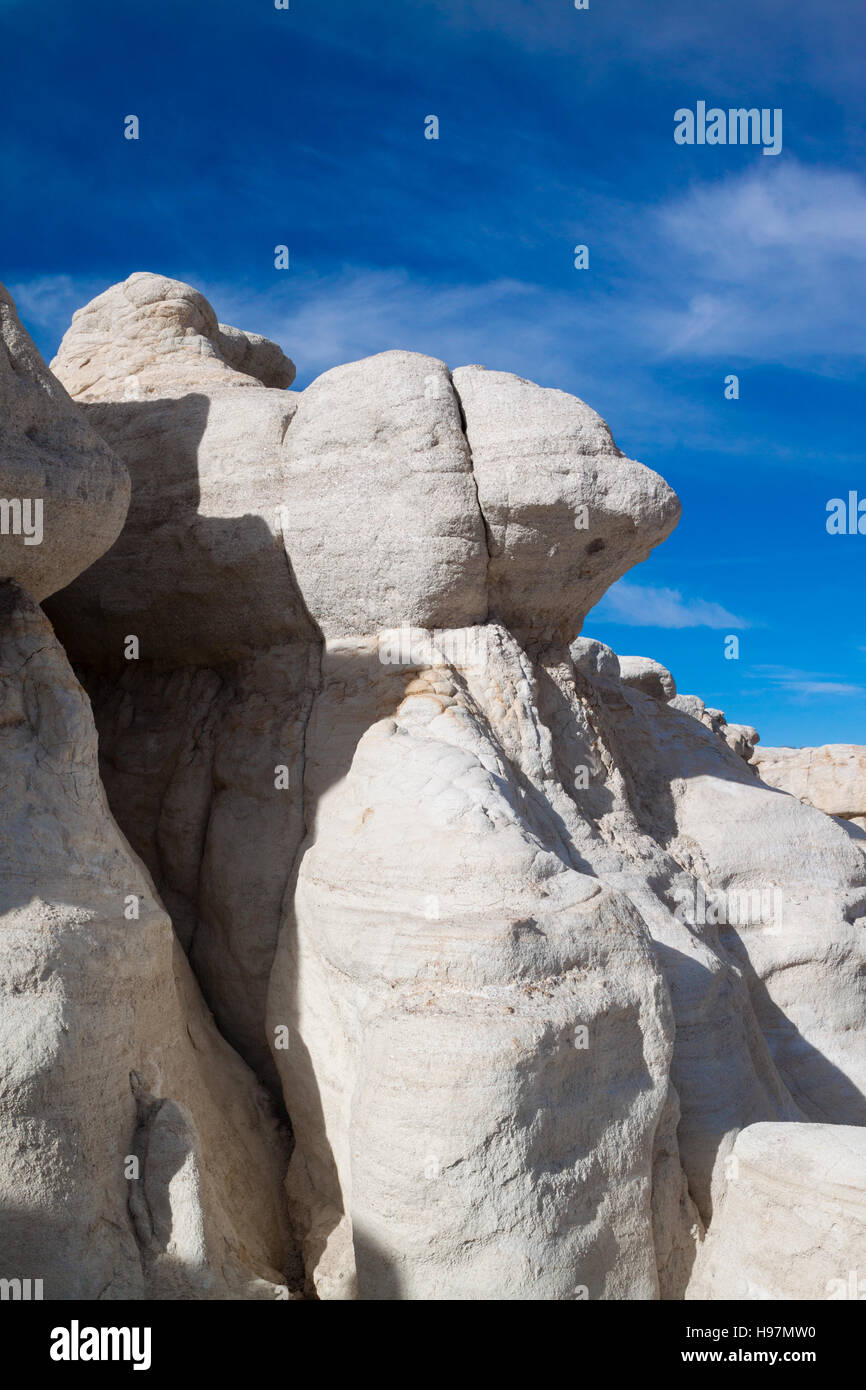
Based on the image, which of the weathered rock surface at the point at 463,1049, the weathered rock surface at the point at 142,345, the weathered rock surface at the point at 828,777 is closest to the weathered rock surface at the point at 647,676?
the weathered rock surface at the point at 828,777

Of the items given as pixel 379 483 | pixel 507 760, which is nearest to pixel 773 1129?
pixel 507 760

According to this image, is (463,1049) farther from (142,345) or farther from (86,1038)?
(142,345)

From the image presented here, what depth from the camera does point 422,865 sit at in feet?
16.6

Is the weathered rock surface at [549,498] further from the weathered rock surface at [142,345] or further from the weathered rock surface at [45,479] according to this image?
the weathered rock surface at [45,479]

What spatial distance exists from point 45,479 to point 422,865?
96.5 inches

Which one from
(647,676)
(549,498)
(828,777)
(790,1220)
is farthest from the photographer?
(828,777)

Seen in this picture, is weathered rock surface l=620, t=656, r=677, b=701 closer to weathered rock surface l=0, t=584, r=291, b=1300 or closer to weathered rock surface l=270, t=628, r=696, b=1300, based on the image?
weathered rock surface l=270, t=628, r=696, b=1300

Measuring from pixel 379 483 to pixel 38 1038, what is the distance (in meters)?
3.63

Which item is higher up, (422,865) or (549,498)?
(549,498)

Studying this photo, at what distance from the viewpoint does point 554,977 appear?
4.82 meters

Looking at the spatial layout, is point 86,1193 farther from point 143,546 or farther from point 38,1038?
point 143,546

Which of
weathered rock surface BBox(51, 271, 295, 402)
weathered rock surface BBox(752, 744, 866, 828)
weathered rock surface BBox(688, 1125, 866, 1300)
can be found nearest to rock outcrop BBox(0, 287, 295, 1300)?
weathered rock surface BBox(688, 1125, 866, 1300)

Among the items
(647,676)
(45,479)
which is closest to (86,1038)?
(45,479)

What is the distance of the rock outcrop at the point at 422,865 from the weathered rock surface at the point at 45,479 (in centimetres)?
30
